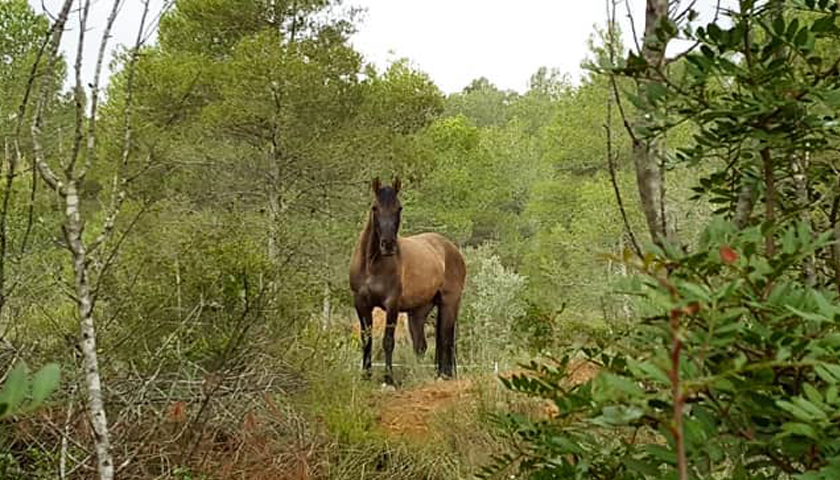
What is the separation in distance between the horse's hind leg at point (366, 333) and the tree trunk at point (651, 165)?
17.4ft

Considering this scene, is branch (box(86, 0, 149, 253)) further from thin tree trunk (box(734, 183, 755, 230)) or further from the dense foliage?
thin tree trunk (box(734, 183, 755, 230))

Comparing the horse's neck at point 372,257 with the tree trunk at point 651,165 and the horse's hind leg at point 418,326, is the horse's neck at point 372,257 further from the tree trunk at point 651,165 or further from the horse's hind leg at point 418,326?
the tree trunk at point 651,165

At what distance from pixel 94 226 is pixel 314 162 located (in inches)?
133

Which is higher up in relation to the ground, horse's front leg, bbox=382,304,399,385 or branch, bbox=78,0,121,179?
branch, bbox=78,0,121,179

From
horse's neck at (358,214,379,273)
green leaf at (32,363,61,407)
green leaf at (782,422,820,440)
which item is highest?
green leaf at (32,363,61,407)

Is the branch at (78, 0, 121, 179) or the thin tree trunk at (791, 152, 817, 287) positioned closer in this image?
the thin tree trunk at (791, 152, 817, 287)

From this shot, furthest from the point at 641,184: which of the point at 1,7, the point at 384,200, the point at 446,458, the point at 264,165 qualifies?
the point at 1,7

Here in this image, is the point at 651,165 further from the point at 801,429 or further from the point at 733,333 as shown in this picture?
the point at 801,429

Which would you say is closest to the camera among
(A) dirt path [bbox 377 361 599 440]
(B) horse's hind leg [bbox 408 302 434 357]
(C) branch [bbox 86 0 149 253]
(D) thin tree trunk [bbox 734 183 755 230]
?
(D) thin tree trunk [bbox 734 183 755 230]

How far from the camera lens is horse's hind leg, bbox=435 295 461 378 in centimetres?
848

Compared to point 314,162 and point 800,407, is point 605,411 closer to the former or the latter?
point 800,407

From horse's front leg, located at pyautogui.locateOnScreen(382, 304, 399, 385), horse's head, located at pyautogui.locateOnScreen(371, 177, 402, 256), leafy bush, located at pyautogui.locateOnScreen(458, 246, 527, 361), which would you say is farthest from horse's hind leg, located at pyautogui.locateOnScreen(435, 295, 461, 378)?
leafy bush, located at pyautogui.locateOnScreen(458, 246, 527, 361)

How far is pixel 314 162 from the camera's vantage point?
505 inches

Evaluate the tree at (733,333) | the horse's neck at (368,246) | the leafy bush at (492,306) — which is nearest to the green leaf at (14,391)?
the tree at (733,333)
